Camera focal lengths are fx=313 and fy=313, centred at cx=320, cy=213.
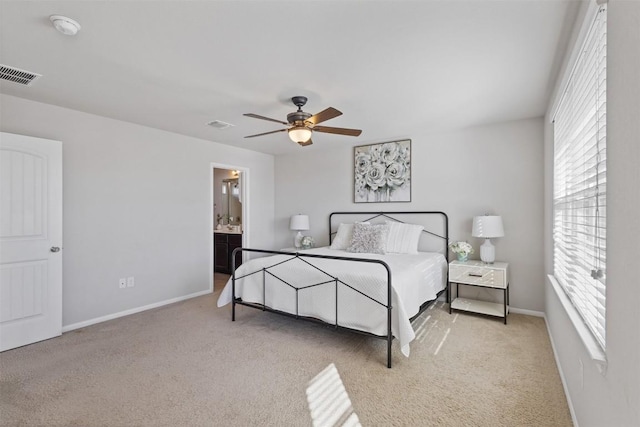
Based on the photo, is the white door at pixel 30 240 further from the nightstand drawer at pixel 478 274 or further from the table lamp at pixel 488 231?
the table lamp at pixel 488 231

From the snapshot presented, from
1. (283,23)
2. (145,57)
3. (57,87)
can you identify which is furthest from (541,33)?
A: (57,87)

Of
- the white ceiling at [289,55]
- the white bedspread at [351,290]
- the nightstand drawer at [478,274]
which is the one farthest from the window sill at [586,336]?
the white ceiling at [289,55]

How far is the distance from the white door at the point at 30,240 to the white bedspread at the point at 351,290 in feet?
5.62

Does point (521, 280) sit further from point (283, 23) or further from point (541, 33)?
point (283, 23)

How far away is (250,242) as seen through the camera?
5.61 metres

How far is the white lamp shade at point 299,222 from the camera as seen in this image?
17.6 ft

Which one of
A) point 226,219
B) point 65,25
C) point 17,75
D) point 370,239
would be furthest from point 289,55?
point 226,219

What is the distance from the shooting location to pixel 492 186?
4039 mm

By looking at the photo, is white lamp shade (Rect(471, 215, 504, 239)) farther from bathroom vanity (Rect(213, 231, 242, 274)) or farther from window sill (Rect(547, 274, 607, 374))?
bathroom vanity (Rect(213, 231, 242, 274))

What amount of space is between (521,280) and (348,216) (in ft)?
8.38

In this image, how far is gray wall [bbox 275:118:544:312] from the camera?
3.79 metres

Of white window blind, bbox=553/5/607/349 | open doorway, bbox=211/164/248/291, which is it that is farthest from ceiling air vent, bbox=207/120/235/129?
white window blind, bbox=553/5/607/349

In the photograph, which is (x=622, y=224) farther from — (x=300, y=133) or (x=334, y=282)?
(x=300, y=133)

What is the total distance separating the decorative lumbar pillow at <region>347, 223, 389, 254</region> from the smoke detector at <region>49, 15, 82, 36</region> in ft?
11.4
